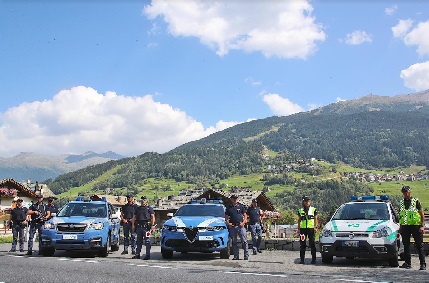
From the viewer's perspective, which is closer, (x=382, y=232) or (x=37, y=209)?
(x=382, y=232)

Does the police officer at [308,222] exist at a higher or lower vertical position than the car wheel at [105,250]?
higher

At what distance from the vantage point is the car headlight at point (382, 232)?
12438 mm

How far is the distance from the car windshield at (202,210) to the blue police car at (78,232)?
2.38m

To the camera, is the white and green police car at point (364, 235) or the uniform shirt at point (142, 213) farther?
the uniform shirt at point (142, 213)

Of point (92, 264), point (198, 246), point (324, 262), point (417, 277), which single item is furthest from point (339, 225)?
point (92, 264)

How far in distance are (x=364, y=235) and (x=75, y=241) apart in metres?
8.18

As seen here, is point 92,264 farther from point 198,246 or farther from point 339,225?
point 339,225

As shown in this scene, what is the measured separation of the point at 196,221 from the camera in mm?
14438

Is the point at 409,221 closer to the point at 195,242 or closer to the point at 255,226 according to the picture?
the point at 195,242

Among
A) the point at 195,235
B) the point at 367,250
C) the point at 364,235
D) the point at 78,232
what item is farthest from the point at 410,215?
the point at 78,232

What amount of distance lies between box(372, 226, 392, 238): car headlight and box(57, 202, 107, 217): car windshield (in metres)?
8.37

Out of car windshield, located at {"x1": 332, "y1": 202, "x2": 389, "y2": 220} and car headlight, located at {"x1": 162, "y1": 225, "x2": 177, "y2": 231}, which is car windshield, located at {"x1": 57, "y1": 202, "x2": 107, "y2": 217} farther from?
A: car windshield, located at {"x1": 332, "y1": 202, "x2": 389, "y2": 220}

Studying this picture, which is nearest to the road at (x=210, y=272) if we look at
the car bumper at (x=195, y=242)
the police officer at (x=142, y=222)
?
the car bumper at (x=195, y=242)

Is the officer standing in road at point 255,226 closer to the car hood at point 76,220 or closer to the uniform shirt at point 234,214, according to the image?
the uniform shirt at point 234,214
